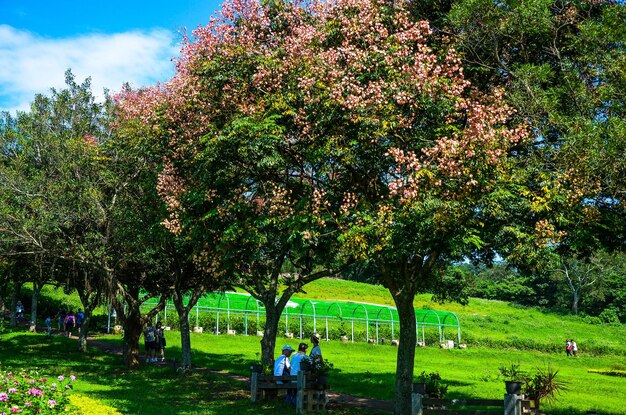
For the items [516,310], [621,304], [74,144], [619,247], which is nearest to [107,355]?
[74,144]

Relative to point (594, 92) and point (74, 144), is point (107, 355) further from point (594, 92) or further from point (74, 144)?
point (594, 92)

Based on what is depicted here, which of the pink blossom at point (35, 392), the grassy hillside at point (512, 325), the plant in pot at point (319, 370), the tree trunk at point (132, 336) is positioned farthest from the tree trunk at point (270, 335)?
the grassy hillside at point (512, 325)

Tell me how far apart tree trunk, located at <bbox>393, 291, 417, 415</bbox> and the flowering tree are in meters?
0.05

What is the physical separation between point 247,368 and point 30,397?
21340mm

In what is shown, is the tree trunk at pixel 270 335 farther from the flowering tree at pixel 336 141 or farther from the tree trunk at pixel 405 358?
the tree trunk at pixel 405 358

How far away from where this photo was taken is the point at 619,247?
1830 cm

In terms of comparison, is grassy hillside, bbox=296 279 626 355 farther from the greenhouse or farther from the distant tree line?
the distant tree line

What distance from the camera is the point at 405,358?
18.5 meters

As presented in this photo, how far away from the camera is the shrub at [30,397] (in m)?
11.3

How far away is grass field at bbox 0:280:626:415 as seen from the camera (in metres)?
20.9

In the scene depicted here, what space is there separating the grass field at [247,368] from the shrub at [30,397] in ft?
4.93

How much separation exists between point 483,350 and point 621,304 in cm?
5392

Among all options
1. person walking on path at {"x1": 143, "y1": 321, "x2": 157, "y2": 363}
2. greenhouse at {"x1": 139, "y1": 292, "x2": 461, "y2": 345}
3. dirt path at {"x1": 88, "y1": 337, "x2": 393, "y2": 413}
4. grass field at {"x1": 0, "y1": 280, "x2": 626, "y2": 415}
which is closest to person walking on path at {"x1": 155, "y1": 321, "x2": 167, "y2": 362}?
person walking on path at {"x1": 143, "y1": 321, "x2": 157, "y2": 363}

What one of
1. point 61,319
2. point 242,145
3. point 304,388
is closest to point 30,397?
point 242,145
